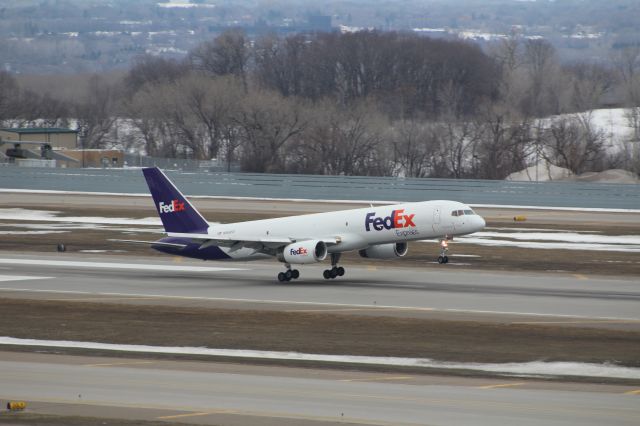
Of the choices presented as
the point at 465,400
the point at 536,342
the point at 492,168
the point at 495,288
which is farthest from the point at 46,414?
the point at 492,168

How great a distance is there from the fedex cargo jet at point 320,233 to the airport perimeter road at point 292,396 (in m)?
18.7

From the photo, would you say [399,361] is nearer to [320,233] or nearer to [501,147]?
[320,233]

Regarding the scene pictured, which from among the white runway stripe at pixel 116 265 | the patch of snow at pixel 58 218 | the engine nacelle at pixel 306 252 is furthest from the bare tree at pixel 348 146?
the engine nacelle at pixel 306 252

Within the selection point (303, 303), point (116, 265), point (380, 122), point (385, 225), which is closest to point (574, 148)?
point (380, 122)

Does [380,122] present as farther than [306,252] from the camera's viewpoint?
Yes

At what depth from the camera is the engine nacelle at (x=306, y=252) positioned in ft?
162

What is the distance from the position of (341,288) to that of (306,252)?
2.23 m

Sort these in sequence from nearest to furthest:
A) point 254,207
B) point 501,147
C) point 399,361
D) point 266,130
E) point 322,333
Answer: point 399,361, point 322,333, point 254,207, point 501,147, point 266,130

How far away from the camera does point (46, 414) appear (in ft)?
84.5

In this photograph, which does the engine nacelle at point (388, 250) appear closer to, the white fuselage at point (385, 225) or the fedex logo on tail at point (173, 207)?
the white fuselage at point (385, 225)

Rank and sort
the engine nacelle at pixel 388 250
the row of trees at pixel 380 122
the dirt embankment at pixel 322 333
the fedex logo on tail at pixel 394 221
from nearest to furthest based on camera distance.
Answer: the dirt embankment at pixel 322 333 → the fedex logo on tail at pixel 394 221 → the engine nacelle at pixel 388 250 → the row of trees at pixel 380 122

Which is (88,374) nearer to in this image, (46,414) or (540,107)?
(46,414)

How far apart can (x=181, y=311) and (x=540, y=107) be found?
465 ft

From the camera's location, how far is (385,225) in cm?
5028
